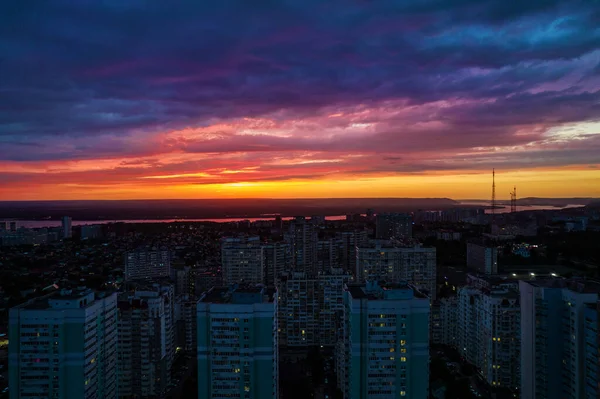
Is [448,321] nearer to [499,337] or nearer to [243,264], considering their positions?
[499,337]

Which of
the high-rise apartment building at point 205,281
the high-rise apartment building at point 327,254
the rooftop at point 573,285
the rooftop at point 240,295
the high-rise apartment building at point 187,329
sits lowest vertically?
the high-rise apartment building at point 187,329

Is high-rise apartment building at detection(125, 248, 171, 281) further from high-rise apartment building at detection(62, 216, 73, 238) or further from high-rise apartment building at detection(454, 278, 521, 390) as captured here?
high-rise apartment building at detection(62, 216, 73, 238)

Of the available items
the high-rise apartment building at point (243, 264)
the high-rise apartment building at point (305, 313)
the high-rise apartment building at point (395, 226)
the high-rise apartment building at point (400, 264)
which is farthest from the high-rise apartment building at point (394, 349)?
the high-rise apartment building at point (395, 226)

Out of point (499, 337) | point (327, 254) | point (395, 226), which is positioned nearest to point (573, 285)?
point (499, 337)

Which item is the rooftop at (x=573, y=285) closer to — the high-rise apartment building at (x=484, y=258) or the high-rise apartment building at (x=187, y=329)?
the high-rise apartment building at (x=187, y=329)

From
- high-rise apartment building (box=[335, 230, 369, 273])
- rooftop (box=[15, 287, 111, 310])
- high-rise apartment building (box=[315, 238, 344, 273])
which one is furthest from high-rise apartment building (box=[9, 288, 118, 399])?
high-rise apartment building (box=[335, 230, 369, 273])
